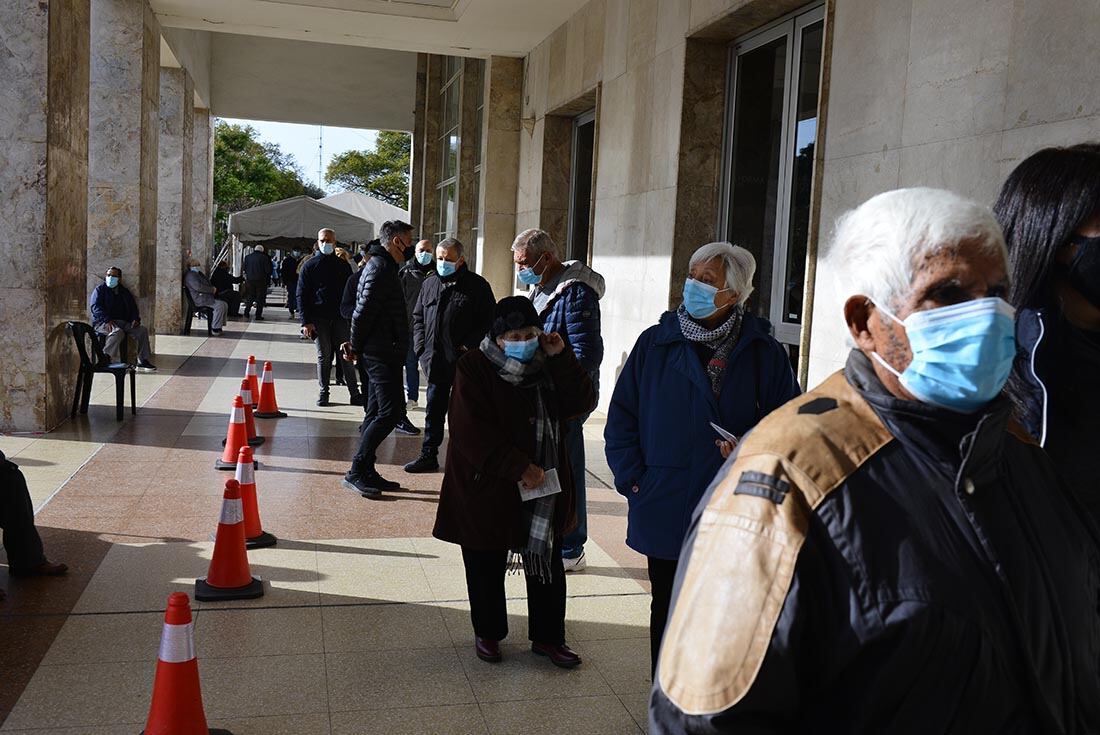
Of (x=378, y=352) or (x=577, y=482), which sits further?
(x=378, y=352)

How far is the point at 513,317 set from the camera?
14.9 ft

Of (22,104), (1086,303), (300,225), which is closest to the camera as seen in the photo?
(1086,303)

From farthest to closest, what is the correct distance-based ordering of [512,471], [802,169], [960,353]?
[802,169] < [512,471] < [960,353]

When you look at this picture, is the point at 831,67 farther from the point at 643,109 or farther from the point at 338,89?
the point at 338,89

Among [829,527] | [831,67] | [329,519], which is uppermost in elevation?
[831,67]

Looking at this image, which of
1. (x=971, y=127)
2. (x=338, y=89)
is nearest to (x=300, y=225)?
(x=338, y=89)

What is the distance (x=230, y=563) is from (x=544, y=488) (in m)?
1.92

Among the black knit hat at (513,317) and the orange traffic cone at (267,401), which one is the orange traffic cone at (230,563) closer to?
the black knit hat at (513,317)

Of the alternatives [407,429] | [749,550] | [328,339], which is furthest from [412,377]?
[749,550]

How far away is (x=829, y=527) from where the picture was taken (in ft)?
4.83

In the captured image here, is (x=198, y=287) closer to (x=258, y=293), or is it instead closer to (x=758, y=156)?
(x=258, y=293)

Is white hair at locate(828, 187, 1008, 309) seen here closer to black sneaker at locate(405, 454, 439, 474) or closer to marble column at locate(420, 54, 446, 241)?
black sneaker at locate(405, 454, 439, 474)

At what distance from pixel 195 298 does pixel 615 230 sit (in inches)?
480

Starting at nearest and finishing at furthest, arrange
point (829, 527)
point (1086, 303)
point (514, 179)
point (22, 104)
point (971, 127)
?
point (829, 527) < point (1086, 303) < point (971, 127) < point (22, 104) < point (514, 179)
